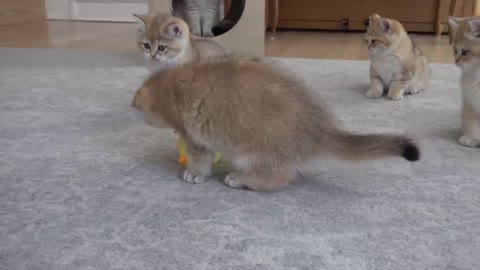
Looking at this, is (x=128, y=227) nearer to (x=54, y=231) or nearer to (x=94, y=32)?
(x=54, y=231)

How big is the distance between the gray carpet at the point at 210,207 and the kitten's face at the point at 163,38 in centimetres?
35

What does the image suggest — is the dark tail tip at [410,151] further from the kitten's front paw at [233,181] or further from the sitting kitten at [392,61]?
the sitting kitten at [392,61]

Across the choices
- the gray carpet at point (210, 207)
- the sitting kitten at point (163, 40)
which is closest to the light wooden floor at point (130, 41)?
the sitting kitten at point (163, 40)

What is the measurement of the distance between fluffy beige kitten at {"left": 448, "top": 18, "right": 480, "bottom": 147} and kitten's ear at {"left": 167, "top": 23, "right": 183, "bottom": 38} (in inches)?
42.4

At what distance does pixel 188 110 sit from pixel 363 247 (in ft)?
1.76

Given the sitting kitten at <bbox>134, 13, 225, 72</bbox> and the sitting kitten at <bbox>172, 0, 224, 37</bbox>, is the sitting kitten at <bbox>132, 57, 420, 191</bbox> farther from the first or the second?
the sitting kitten at <bbox>172, 0, 224, 37</bbox>

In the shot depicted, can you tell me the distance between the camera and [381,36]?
218 cm

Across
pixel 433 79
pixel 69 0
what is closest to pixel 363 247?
pixel 433 79

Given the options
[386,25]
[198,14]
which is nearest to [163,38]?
[386,25]

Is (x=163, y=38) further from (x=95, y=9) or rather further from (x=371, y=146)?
(x=95, y=9)

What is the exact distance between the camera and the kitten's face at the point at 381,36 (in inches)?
85.4

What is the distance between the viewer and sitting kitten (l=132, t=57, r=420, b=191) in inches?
45.3

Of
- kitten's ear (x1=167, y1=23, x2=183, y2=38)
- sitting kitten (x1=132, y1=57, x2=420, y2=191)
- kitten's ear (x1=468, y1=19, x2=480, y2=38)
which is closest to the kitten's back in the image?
sitting kitten (x1=132, y1=57, x2=420, y2=191)

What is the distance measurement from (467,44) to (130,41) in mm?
2867
